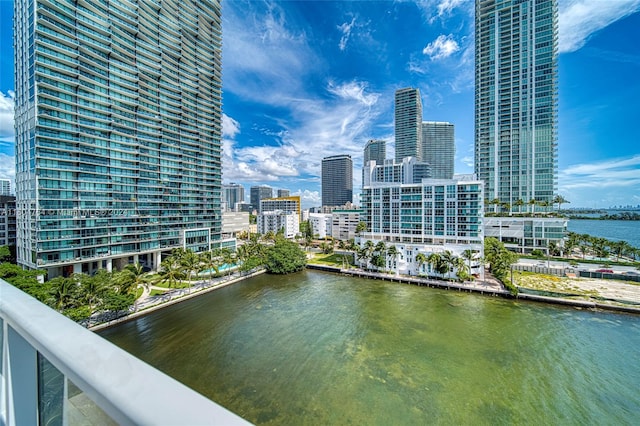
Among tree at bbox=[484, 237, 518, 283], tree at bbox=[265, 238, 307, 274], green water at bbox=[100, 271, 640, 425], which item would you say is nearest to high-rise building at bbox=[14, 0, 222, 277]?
tree at bbox=[265, 238, 307, 274]

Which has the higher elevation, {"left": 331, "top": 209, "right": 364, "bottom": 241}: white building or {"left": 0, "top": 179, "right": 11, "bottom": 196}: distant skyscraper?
{"left": 0, "top": 179, "right": 11, "bottom": 196}: distant skyscraper

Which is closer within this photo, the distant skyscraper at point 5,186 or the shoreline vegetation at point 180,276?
the shoreline vegetation at point 180,276

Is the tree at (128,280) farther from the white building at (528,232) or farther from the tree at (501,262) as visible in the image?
the white building at (528,232)

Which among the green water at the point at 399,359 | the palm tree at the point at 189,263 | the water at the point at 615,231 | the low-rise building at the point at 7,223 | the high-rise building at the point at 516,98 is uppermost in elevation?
the high-rise building at the point at 516,98

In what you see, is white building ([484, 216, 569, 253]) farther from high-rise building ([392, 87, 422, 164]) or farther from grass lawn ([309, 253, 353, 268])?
high-rise building ([392, 87, 422, 164])

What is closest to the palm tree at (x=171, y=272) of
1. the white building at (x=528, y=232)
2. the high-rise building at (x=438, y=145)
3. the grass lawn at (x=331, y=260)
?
the grass lawn at (x=331, y=260)

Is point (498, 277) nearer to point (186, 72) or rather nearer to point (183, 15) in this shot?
point (186, 72)
